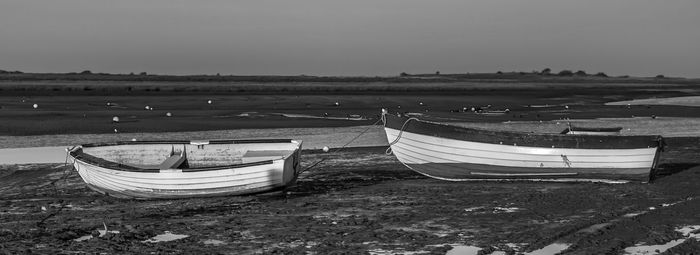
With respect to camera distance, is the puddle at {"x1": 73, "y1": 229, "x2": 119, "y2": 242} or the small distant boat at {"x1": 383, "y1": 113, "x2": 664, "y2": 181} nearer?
the puddle at {"x1": 73, "y1": 229, "x2": 119, "y2": 242}

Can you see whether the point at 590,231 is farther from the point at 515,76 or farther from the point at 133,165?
the point at 515,76

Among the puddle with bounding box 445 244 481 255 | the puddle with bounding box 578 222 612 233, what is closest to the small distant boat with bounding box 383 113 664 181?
the puddle with bounding box 578 222 612 233

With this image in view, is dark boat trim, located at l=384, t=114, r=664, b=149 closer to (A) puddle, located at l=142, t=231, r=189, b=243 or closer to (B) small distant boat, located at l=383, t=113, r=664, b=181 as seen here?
(B) small distant boat, located at l=383, t=113, r=664, b=181

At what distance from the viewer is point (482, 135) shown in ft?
63.3

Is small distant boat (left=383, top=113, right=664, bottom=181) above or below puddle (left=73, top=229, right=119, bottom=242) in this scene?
above

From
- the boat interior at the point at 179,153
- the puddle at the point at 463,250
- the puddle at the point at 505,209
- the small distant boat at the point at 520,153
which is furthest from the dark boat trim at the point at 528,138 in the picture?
the puddle at the point at 463,250

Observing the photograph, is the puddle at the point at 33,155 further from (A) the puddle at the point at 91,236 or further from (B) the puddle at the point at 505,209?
(B) the puddle at the point at 505,209

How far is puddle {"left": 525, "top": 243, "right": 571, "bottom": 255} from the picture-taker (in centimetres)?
1184

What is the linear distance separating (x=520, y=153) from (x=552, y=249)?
23.6 ft

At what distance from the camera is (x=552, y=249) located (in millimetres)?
12055

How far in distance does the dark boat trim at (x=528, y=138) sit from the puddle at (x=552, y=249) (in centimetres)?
691

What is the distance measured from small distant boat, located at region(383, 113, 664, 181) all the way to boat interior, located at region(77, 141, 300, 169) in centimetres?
312

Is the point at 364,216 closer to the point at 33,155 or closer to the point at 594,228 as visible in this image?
the point at 594,228

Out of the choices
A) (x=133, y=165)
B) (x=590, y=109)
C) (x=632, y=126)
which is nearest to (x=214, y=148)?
(x=133, y=165)
